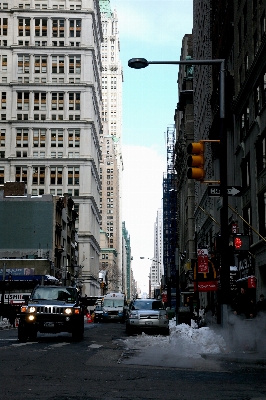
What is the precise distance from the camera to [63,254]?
341ft

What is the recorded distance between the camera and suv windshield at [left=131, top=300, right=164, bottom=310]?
30609 mm

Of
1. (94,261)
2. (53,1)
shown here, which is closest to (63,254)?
(94,261)

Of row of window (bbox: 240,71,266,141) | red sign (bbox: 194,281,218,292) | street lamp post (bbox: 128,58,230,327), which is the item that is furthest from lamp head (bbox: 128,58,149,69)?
row of window (bbox: 240,71,266,141)

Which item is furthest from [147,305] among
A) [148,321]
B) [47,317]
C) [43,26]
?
[43,26]

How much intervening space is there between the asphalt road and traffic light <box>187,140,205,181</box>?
3941 mm

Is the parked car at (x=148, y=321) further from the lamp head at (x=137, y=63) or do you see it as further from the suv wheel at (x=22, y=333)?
the lamp head at (x=137, y=63)

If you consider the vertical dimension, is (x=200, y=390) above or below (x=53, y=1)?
below

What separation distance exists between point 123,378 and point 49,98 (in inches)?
4978

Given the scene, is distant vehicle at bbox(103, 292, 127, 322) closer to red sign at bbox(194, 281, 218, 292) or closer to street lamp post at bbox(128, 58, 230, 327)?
red sign at bbox(194, 281, 218, 292)

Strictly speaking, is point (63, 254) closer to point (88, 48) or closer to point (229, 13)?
point (88, 48)

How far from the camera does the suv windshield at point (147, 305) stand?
100 ft

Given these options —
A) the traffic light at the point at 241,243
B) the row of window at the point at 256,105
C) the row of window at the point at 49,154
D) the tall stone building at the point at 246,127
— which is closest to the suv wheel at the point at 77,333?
the tall stone building at the point at 246,127

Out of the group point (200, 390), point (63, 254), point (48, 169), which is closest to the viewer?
point (200, 390)

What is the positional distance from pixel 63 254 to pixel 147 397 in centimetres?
9654
